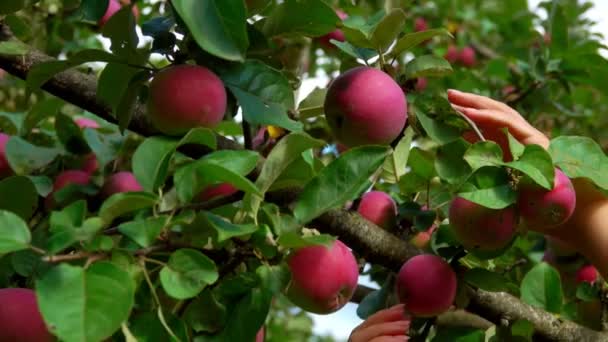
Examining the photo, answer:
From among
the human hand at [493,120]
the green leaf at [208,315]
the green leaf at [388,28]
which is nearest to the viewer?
the green leaf at [208,315]

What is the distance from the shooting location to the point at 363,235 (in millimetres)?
971

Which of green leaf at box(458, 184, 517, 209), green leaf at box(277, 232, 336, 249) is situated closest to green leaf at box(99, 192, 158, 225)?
green leaf at box(277, 232, 336, 249)

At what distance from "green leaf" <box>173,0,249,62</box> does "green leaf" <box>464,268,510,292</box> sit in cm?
41

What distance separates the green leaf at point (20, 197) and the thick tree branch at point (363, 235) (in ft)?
0.50

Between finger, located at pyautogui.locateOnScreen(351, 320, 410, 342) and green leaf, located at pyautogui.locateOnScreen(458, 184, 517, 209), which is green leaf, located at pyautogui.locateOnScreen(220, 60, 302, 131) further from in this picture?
finger, located at pyautogui.locateOnScreen(351, 320, 410, 342)

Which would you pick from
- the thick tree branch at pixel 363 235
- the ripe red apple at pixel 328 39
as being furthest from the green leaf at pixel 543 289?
the ripe red apple at pixel 328 39

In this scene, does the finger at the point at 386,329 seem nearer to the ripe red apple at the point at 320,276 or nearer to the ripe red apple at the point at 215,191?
the ripe red apple at the point at 320,276

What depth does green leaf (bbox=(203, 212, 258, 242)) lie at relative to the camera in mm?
719

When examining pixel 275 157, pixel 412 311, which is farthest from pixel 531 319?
pixel 275 157

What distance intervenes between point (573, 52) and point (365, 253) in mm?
904

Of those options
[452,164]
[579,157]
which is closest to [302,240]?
[452,164]

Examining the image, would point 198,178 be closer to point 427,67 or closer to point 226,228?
point 226,228

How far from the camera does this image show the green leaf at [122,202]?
70cm

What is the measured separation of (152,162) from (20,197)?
0.20 meters
